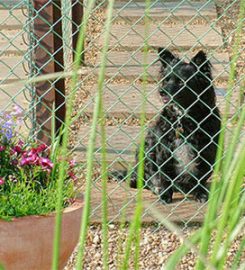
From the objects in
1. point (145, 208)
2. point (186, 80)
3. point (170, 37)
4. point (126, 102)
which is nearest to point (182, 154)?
point (186, 80)

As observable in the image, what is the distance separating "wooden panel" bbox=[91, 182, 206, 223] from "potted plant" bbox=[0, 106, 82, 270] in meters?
0.82

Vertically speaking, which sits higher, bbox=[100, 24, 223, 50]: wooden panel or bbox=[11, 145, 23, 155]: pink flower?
bbox=[100, 24, 223, 50]: wooden panel

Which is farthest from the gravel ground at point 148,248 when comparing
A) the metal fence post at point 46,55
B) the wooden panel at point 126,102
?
the wooden panel at point 126,102

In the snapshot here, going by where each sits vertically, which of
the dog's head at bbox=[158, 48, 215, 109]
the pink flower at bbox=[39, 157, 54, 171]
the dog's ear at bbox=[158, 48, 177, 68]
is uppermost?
the dog's ear at bbox=[158, 48, 177, 68]

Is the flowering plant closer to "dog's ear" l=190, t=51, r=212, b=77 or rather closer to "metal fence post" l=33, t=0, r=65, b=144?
"metal fence post" l=33, t=0, r=65, b=144

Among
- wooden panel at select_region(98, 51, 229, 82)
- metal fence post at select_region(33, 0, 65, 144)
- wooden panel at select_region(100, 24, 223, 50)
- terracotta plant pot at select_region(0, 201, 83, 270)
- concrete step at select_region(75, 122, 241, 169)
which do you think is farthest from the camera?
wooden panel at select_region(100, 24, 223, 50)

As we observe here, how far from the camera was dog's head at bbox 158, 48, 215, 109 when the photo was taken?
5090 millimetres

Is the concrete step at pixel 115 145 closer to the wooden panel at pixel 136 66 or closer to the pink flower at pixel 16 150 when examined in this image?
the wooden panel at pixel 136 66

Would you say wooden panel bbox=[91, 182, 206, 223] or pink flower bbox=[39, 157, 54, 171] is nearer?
pink flower bbox=[39, 157, 54, 171]

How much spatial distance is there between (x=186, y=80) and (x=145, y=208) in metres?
0.96

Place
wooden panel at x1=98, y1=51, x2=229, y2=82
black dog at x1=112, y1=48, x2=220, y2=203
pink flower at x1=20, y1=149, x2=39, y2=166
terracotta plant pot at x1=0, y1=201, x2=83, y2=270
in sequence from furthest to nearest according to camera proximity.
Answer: wooden panel at x1=98, y1=51, x2=229, y2=82 → black dog at x1=112, y1=48, x2=220, y2=203 → pink flower at x1=20, y1=149, x2=39, y2=166 → terracotta plant pot at x1=0, y1=201, x2=83, y2=270

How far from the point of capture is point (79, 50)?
127 centimetres

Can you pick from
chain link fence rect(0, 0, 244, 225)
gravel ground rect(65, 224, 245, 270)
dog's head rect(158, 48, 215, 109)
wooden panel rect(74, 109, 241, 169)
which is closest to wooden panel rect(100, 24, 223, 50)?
chain link fence rect(0, 0, 244, 225)

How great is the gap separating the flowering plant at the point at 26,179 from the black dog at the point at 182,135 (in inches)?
52.6
